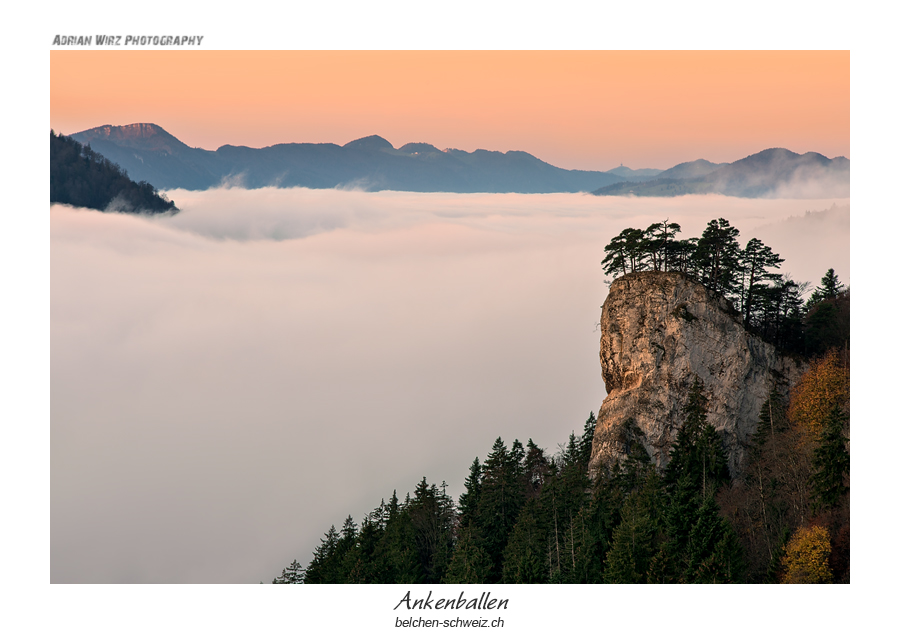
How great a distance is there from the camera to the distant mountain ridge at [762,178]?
208ft

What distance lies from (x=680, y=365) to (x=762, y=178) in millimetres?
34403

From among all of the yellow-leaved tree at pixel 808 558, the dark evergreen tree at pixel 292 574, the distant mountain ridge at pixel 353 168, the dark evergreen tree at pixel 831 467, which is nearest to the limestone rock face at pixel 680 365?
the dark evergreen tree at pixel 831 467

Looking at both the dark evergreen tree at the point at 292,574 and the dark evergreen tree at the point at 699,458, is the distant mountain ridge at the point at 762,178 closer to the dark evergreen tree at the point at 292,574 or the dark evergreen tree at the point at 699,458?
the dark evergreen tree at the point at 699,458

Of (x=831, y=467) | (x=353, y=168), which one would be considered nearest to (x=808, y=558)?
(x=831, y=467)

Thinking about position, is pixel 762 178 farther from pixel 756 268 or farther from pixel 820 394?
pixel 820 394

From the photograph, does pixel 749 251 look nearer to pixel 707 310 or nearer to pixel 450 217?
pixel 707 310

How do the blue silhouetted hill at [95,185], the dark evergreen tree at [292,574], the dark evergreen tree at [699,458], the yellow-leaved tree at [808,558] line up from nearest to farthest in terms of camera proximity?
the yellow-leaved tree at [808,558]
the dark evergreen tree at [699,458]
the dark evergreen tree at [292,574]
the blue silhouetted hill at [95,185]

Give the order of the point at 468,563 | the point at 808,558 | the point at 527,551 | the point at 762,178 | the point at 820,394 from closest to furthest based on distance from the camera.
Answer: the point at 808,558 < the point at 527,551 < the point at 468,563 < the point at 820,394 < the point at 762,178

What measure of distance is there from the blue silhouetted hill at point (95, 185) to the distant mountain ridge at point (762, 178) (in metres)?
85.9

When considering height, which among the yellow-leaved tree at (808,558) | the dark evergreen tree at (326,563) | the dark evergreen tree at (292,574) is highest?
the yellow-leaved tree at (808,558)

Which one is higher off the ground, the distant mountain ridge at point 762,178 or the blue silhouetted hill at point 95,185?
the blue silhouetted hill at point 95,185

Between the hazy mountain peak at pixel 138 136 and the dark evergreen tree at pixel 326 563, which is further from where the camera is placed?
the hazy mountain peak at pixel 138 136

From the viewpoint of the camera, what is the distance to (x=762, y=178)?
92000 millimetres

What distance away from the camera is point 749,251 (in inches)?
2702
